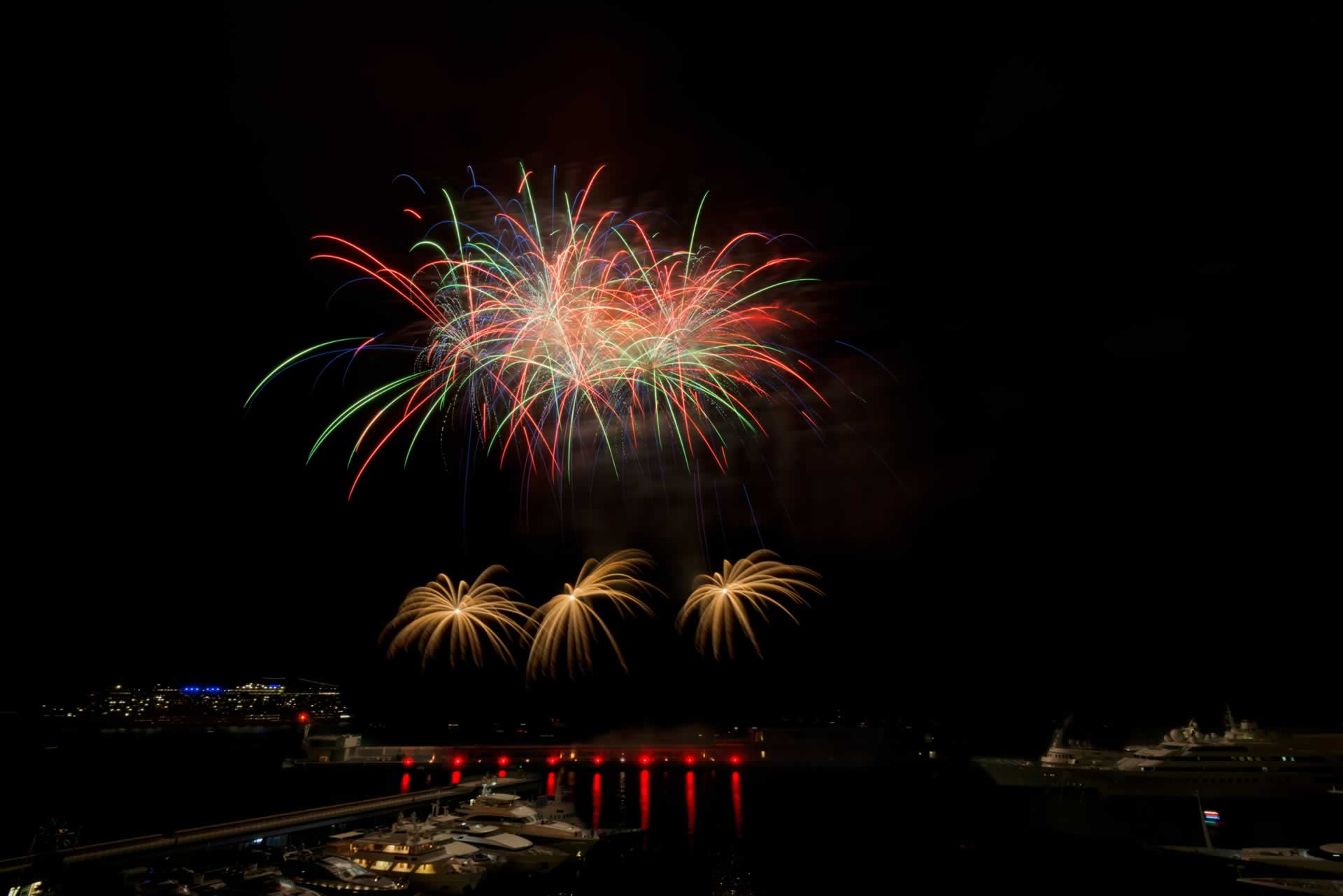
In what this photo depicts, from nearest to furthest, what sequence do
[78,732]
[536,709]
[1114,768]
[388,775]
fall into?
[1114,768] → [388,775] → [536,709] → [78,732]

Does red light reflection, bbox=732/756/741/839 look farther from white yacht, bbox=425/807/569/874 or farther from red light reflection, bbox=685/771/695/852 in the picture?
white yacht, bbox=425/807/569/874

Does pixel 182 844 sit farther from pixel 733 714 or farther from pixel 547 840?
pixel 733 714

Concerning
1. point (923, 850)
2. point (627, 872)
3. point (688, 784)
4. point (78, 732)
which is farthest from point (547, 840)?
point (78, 732)

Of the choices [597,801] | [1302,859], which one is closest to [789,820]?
[597,801]

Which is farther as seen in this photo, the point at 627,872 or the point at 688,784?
the point at 688,784

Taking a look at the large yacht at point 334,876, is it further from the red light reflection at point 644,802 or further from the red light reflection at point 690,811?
the red light reflection at point 690,811

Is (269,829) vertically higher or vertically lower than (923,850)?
higher
